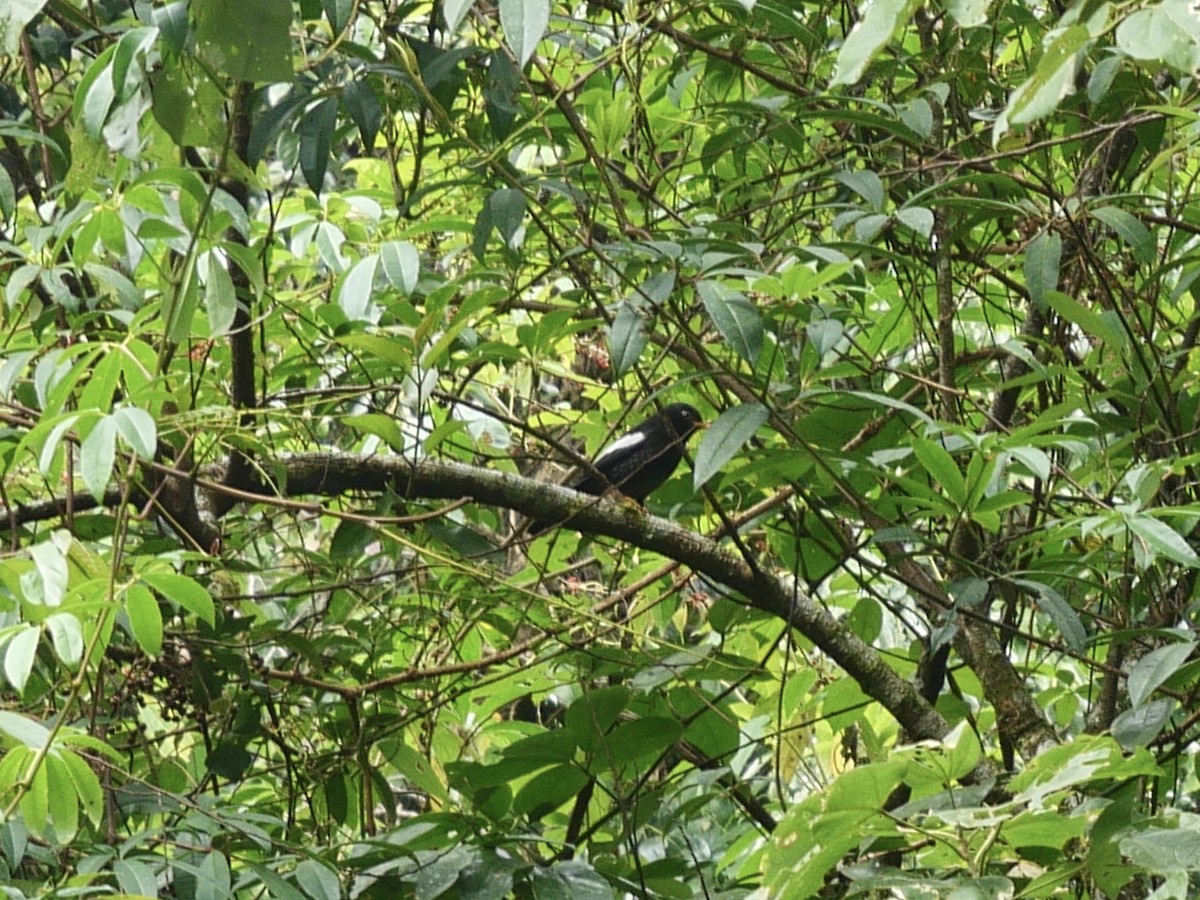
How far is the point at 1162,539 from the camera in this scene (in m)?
1.81

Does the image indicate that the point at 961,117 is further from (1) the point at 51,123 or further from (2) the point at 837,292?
(1) the point at 51,123

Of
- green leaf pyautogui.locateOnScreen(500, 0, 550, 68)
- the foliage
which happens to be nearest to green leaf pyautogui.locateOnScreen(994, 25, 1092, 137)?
green leaf pyautogui.locateOnScreen(500, 0, 550, 68)

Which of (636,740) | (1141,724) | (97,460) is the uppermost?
(97,460)

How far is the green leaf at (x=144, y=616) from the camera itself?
178cm

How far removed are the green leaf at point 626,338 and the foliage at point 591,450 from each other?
0.01 m

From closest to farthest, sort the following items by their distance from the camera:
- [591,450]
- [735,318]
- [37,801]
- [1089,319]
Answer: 1. [37,801]
2. [735,318]
3. [1089,319]
4. [591,450]

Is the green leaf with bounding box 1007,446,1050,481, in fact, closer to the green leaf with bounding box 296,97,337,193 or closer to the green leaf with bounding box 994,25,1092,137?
the green leaf with bounding box 994,25,1092,137

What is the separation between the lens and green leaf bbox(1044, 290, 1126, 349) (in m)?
2.02

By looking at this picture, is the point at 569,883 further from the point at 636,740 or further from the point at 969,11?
the point at 969,11

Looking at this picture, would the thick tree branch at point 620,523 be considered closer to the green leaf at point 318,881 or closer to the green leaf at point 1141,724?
the green leaf at point 1141,724

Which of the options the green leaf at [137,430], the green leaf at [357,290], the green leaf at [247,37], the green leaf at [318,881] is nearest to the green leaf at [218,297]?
the green leaf at [137,430]

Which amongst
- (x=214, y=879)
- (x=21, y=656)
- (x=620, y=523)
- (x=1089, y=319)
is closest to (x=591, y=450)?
(x=620, y=523)

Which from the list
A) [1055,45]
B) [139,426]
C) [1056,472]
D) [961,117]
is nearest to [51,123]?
[139,426]

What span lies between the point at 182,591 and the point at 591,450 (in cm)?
156
